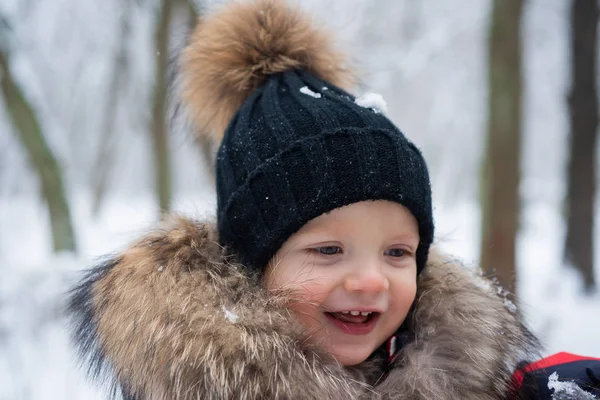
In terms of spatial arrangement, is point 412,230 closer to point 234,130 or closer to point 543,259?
point 234,130

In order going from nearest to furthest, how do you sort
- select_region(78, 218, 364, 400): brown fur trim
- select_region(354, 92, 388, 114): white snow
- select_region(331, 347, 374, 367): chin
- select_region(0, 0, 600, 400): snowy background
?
select_region(78, 218, 364, 400): brown fur trim < select_region(331, 347, 374, 367): chin < select_region(354, 92, 388, 114): white snow < select_region(0, 0, 600, 400): snowy background

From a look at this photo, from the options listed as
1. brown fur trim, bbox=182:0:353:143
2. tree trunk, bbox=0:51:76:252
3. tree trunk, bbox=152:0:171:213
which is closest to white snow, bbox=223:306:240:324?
brown fur trim, bbox=182:0:353:143

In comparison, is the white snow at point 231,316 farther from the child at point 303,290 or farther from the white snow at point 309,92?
the white snow at point 309,92

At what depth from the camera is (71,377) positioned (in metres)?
3.86

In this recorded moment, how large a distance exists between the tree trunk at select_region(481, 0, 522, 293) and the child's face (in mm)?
2661

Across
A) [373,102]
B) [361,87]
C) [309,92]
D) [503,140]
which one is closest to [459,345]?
[373,102]

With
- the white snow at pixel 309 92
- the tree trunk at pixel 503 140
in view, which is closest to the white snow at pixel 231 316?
the white snow at pixel 309 92

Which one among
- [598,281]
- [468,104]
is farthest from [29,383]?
[468,104]

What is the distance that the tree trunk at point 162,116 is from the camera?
6.20 metres

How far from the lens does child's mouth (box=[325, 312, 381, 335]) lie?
145 centimetres

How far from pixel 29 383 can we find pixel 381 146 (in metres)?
3.40

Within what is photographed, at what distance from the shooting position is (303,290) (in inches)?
55.2

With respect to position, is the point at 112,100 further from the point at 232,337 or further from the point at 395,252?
the point at 232,337

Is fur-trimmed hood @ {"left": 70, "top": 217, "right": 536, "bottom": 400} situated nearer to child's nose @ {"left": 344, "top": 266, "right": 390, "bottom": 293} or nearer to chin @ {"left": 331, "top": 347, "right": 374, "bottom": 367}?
chin @ {"left": 331, "top": 347, "right": 374, "bottom": 367}
